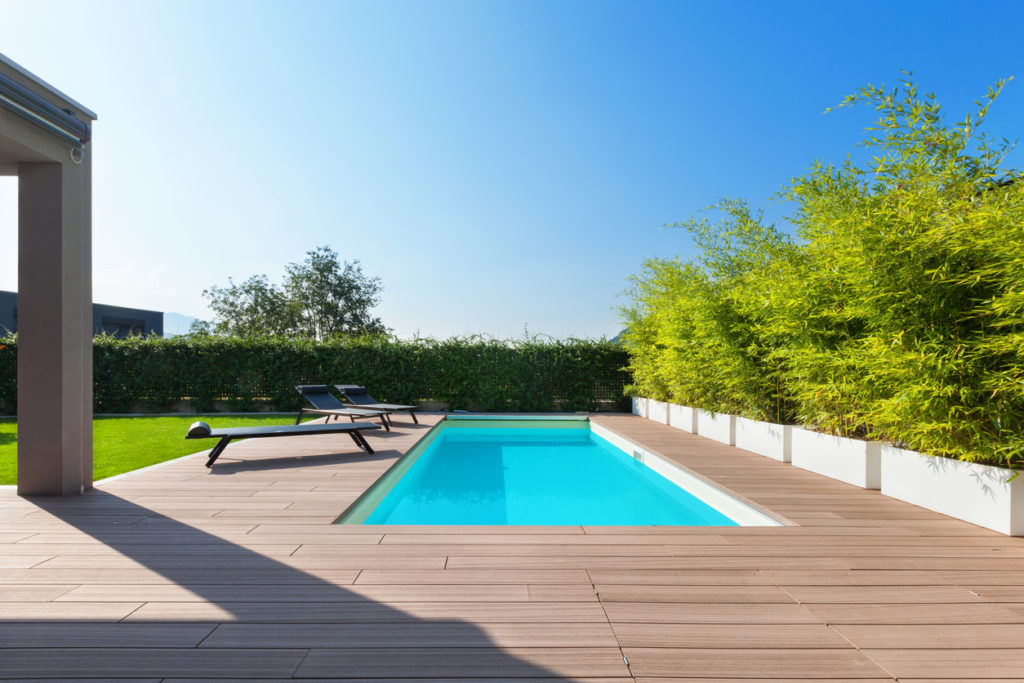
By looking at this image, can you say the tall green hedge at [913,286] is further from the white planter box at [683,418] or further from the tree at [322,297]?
the tree at [322,297]

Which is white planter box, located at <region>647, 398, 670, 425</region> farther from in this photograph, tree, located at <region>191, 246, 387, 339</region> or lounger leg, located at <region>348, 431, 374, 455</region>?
tree, located at <region>191, 246, 387, 339</region>

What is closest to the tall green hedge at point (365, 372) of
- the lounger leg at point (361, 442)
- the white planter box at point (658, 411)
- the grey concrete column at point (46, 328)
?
the white planter box at point (658, 411)

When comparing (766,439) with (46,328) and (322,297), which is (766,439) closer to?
(46,328)

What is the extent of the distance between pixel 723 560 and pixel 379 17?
389 inches

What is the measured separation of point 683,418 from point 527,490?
12.8 feet

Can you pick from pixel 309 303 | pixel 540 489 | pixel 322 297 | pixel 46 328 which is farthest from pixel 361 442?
pixel 309 303

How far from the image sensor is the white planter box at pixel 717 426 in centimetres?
652

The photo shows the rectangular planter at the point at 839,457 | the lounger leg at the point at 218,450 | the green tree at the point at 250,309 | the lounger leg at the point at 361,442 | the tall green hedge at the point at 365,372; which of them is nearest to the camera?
the rectangular planter at the point at 839,457

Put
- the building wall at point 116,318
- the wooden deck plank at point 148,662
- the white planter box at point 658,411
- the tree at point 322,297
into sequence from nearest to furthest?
the wooden deck plank at point 148,662 < the white planter box at point 658,411 < the building wall at point 116,318 < the tree at point 322,297

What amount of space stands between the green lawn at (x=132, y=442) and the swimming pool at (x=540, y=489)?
9.24ft

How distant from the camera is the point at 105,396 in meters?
11.7

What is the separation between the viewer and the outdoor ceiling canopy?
3100 mm

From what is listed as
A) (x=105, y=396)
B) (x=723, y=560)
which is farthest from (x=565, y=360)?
(x=105, y=396)

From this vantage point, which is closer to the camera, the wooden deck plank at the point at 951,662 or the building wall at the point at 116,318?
the wooden deck plank at the point at 951,662
